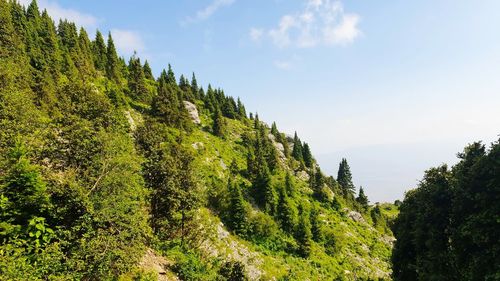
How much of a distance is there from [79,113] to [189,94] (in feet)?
272

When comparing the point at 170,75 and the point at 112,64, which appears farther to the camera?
the point at 170,75

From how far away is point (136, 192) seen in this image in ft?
77.3

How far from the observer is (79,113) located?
25.3m

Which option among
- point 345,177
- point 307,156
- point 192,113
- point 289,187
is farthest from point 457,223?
point 345,177

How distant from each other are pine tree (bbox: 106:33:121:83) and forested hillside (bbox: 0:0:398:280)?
0.54 meters

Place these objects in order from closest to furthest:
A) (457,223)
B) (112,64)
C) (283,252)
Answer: (457,223)
(283,252)
(112,64)

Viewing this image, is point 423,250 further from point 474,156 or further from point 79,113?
point 79,113

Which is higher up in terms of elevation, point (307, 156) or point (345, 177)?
point (307, 156)

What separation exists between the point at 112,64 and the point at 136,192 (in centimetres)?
7963

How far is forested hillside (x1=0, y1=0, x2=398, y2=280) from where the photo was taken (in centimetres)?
1795

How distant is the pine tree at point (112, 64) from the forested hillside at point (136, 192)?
0.54 metres

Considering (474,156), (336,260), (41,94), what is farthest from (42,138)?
(336,260)

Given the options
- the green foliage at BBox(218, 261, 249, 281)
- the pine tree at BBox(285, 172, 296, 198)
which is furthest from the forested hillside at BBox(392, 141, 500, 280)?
the pine tree at BBox(285, 172, 296, 198)

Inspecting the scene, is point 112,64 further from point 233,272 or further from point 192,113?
point 233,272
